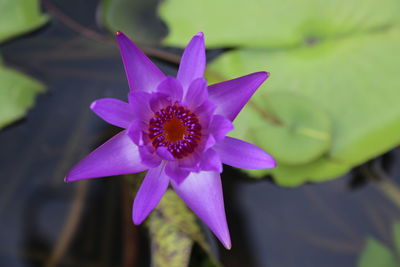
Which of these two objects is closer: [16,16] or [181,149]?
[181,149]

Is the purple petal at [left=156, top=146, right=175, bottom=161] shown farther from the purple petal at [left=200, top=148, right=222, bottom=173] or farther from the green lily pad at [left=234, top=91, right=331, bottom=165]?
the green lily pad at [left=234, top=91, right=331, bottom=165]

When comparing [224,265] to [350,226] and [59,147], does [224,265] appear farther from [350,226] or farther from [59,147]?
[59,147]

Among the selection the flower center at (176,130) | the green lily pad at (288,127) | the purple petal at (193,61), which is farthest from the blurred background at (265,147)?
the purple petal at (193,61)

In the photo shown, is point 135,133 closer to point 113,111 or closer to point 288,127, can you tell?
point 113,111

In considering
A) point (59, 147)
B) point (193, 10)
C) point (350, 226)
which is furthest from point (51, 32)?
point (350, 226)

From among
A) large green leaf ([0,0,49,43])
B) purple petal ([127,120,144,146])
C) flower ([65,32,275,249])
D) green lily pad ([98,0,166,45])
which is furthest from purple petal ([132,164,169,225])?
large green leaf ([0,0,49,43])

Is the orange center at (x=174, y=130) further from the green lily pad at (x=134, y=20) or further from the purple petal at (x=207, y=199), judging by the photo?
the green lily pad at (x=134, y=20)

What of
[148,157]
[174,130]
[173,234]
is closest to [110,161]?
[148,157]
